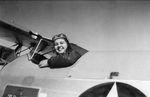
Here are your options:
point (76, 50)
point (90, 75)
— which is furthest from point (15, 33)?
point (90, 75)

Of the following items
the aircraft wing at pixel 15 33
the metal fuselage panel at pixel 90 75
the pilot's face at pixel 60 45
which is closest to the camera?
the metal fuselage panel at pixel 90 75

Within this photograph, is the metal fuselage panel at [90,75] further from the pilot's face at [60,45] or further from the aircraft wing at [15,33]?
the aircraft wing at [15,33]

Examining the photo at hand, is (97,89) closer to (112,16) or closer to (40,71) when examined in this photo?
(40,71)

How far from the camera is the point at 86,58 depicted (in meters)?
1.76

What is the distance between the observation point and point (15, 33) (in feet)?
12.7

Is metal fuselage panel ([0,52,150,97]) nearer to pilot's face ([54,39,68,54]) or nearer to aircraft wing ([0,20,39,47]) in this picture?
pilot's face ([54,39,68,54])

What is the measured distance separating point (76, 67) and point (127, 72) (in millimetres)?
516

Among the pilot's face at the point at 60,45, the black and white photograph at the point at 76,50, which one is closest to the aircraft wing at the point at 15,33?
the black and white photograph at the point at 76,50

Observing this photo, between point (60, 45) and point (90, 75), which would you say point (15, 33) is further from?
point (90, 75)

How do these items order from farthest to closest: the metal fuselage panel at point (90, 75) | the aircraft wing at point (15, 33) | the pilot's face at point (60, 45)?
1. the aircraft wing at point (15, 33)
2. the pilot's face at point (60, 45)
3. the metal fuselage panel at point (90, 75)

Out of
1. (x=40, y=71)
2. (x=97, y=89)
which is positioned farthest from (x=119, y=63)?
(x=40, y=71)

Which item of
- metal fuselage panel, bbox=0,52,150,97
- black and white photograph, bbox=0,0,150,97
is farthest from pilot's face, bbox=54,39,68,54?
metal fuselage panel, bbox=0,52,150,97

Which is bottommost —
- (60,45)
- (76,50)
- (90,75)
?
(90,75)

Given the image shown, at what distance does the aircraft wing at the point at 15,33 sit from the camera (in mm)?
3520
